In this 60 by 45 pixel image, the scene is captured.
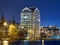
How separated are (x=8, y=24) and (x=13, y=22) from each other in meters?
0.39

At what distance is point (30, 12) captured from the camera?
23.0 metres

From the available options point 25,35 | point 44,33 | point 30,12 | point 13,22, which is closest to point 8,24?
point 13,22

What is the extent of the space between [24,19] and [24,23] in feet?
1.64

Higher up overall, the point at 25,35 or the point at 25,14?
the point at 25,14

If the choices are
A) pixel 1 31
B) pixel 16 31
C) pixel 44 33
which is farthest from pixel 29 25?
pixel 1 31

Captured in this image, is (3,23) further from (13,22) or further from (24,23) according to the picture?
(24,23)

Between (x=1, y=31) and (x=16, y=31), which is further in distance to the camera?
(x=16, y=31)

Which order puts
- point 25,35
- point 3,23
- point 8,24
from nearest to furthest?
point 3,23 < point 8,24 < point 25,35

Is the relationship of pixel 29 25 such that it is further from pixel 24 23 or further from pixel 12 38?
pixel 12 38

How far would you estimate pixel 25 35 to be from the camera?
64.6ft

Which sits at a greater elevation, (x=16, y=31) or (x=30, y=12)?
(x=30, y=12)

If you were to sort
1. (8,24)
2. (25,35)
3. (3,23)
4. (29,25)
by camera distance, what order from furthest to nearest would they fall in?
(29,25) → (25,35) → (8,24) → (3,23)

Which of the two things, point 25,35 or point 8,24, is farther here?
point 25,35

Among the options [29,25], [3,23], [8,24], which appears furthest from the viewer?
[29,25]
